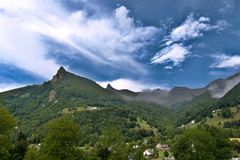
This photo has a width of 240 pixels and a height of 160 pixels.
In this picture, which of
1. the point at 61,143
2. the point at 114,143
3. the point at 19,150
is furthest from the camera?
the point at 19,150

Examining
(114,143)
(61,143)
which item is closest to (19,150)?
(114,143)

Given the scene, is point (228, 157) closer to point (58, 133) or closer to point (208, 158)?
point (208, 158)

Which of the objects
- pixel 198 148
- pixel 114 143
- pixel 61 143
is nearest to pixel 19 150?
pixel 114 143

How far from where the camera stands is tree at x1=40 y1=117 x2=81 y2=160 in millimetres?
78062

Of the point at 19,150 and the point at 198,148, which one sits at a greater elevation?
the point at 198,148

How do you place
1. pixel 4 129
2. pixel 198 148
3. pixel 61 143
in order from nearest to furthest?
pixel 4 129 < pixel 61 143 < pixel 198 148

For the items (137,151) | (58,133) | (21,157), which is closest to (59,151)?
(58,133)

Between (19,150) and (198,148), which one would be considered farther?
(198,148)

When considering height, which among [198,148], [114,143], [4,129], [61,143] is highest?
[4,129]

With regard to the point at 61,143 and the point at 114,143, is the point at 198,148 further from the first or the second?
the point at 61,143

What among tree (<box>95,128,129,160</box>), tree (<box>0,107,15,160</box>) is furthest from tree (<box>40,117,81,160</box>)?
tree (<box>95,128,129,160</box>)

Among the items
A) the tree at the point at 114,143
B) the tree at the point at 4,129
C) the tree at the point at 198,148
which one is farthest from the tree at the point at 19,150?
the tree at the point at 198,148

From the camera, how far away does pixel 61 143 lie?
79.6 meters

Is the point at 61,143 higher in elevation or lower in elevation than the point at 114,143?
lower
